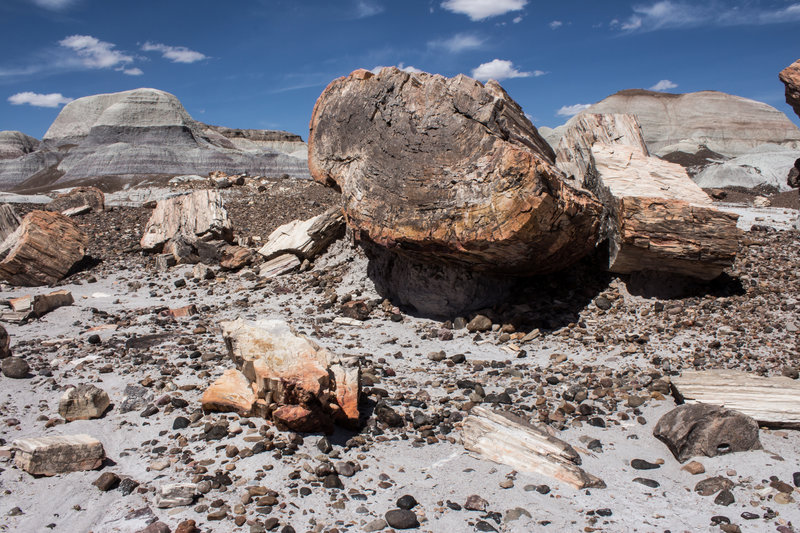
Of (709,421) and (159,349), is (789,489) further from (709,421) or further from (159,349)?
(159,349)

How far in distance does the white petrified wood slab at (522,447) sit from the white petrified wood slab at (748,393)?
36.9 inches

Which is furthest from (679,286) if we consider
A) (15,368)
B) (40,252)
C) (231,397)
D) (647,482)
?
(40,252)

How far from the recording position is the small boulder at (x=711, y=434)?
2629 millimetres

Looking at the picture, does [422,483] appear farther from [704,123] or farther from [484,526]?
[704,123]

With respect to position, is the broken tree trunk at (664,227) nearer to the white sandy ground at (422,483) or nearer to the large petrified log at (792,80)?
the white sandy ground at (422,483)

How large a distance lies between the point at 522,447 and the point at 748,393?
4.60ft

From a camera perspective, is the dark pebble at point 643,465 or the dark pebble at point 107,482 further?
the dark pebble at point 643,465

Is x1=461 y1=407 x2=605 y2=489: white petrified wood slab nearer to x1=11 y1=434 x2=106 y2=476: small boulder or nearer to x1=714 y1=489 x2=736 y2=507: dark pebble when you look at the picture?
x1=714 y1=489 x2=736 y2=507: dark pebble

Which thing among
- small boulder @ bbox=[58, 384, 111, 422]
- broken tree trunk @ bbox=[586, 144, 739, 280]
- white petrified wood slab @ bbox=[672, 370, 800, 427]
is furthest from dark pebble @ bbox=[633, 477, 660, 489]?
small boulder @ bbox=[58, 384, 111, 422]

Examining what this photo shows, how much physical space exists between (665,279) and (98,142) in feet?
86.1

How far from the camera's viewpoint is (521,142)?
4.48m

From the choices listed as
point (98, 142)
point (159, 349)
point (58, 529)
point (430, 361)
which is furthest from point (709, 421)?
point (98, 142)

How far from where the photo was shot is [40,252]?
699 centimetres

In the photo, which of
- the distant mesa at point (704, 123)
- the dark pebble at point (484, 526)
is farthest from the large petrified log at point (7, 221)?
the distant mesa at point (704, 123)
